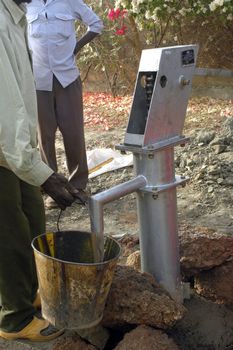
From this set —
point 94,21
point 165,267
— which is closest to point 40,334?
point 165,267

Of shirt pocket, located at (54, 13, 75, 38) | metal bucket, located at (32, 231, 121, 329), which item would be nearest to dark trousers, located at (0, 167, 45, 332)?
metal bucket, located at (32, 231, 121, 329)

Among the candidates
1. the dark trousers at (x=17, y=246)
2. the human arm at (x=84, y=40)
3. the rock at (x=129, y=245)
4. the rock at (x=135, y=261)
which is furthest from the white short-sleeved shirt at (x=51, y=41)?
the rock at (x=135, y=261)

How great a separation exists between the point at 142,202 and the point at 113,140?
459cm

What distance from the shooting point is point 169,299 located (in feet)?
8.21

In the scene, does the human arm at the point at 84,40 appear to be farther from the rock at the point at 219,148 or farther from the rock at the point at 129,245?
the rock at the point at 129,245

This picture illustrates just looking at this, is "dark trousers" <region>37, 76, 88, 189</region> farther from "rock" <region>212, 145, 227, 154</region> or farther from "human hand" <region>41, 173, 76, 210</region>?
"human hand" <region>41, 173, 76, 210</region>

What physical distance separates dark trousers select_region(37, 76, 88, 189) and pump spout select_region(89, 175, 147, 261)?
95.0 inches

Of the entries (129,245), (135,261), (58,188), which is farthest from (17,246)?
(129,245)

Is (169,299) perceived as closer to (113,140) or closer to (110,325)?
(110,325)

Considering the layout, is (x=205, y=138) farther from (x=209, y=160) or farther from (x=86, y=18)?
(x=86, y=18)

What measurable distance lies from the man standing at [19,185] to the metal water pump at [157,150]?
31cm

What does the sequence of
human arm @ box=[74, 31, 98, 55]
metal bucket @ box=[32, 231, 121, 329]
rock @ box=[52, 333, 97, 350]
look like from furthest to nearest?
human arm @ box=[74, 31, 98, 55]
rock @ box=[52, 333, 97, 350]
metal bucket @ box=[32, 231, 121, 329]

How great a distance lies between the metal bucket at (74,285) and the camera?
2.25 metres

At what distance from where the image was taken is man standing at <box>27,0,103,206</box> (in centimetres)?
467
